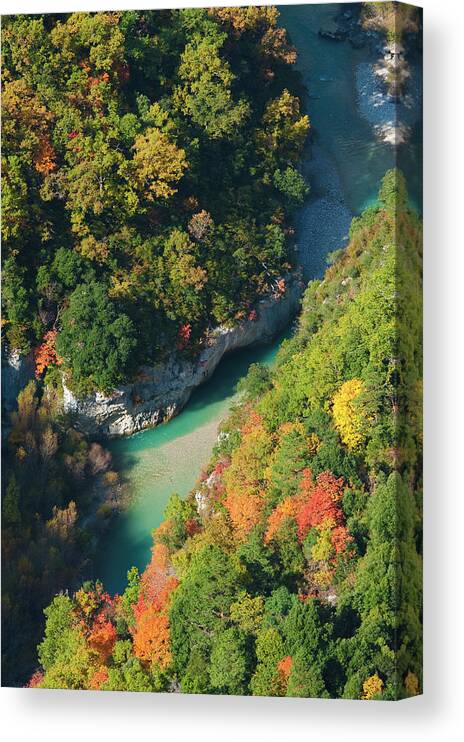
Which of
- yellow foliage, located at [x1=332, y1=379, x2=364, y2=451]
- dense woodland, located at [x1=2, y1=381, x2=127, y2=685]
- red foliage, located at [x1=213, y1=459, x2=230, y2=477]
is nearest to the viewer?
yellow foliage, located at [x1=332, y1=379, x2=364, y2=451]

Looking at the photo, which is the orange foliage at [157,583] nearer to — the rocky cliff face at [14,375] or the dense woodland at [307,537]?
the dense woodland at [307,537]

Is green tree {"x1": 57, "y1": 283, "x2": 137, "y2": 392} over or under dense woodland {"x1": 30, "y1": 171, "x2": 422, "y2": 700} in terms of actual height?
over

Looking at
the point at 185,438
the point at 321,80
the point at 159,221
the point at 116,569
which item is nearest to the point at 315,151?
the point at 321,80

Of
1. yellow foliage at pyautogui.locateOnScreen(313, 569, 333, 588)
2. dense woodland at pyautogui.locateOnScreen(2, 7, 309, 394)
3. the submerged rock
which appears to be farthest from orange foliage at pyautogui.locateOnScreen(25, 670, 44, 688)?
the submerged rock

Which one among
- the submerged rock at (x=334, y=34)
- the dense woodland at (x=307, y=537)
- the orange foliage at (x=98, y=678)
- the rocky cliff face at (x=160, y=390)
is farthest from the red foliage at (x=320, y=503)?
the submerged rock at (x=334, y=34)

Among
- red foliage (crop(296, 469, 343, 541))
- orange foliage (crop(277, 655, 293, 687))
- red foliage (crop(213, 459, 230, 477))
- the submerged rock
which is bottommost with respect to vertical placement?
orange foliage (crop(277, 655, 293, 687))

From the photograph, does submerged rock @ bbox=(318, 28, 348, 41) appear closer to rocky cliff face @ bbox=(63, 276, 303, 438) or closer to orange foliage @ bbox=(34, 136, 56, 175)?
rocky cliff face @ bbox=(63, 276, 303, 438)
